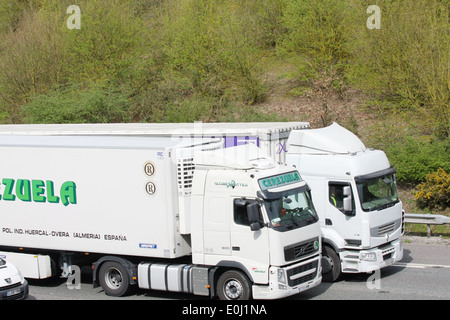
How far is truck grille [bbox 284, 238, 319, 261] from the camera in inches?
398

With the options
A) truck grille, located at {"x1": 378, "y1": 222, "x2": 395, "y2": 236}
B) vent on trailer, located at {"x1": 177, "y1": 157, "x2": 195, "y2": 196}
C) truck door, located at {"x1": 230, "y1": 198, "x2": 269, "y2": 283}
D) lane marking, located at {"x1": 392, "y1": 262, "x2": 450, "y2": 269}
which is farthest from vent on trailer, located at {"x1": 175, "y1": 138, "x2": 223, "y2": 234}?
lane marking, located at {"x1": 392, "y1": 262, "x2": 450, "y2": 269}

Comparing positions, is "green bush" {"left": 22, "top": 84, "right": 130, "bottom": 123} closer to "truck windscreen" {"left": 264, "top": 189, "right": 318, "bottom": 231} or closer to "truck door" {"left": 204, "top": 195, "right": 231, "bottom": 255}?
"truck door" {"left": 204, "top": 195, "right": 231, "bottom": 255}

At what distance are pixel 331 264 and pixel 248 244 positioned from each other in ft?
9.09

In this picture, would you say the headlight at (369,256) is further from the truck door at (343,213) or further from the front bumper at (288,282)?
the front bumper at (288,282)

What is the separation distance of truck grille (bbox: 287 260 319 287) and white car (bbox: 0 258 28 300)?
5088 mm

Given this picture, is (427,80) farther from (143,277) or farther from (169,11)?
(169,11)

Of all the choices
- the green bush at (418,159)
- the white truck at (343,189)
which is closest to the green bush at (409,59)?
the green bush at (418,159)

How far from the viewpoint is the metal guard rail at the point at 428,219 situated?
15477 mm

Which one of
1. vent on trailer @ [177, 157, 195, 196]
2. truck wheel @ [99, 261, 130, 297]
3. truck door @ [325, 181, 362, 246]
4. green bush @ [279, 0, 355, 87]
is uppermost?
green bush @ [279, 0, 355, 87]

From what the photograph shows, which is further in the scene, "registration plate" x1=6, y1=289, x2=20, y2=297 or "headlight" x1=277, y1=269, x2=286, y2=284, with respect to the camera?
"registration plate" x1=6, y1=289, x2=20, y2=297

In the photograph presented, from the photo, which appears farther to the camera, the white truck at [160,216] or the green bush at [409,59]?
the green bush at [409,59]

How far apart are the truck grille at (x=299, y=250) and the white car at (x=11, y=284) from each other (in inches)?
200

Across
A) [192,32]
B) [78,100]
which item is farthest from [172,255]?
[192,32]

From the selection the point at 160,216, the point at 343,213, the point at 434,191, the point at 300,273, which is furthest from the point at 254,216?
the point at 434,191
